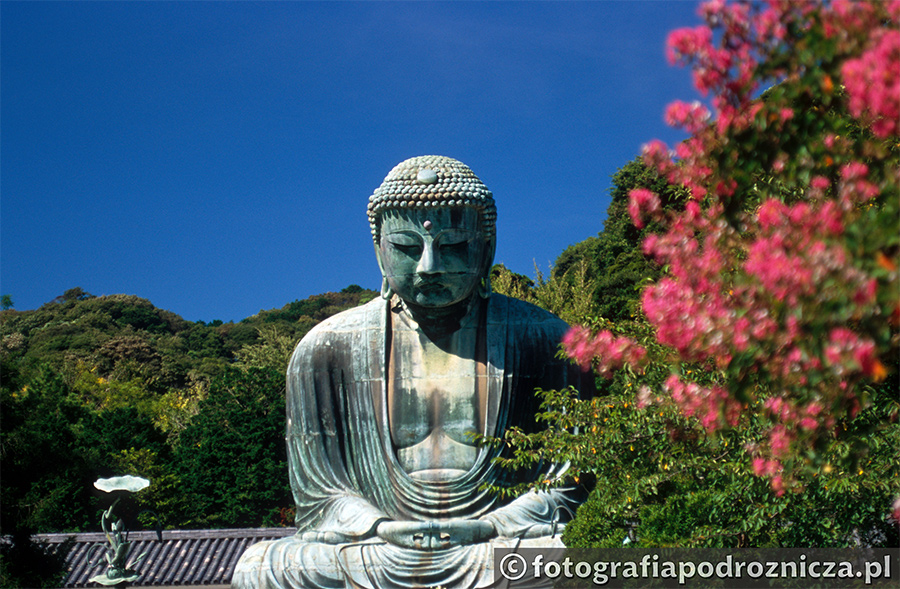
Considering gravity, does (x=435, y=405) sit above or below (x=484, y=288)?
below

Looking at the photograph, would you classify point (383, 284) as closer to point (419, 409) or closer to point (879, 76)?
point (419, 409)

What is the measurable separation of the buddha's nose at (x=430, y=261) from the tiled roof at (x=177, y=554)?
10.6m

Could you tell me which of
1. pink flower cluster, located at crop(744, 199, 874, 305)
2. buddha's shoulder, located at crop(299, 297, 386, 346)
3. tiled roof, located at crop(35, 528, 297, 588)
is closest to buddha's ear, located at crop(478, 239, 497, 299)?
buddha's shoulder, located at crop(299, 297, 386, 346)

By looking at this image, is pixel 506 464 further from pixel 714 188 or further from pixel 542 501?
pixel 714 188

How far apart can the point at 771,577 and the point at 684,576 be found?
54 cm

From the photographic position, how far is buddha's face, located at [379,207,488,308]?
824 centimetres

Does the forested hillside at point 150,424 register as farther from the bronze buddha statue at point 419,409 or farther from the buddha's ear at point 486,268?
the buddha's ear at point 486,268

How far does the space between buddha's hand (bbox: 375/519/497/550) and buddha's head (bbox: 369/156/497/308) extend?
174 centimetres

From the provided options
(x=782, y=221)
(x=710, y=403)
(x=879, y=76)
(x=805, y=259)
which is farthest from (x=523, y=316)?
(x=879, y=76)

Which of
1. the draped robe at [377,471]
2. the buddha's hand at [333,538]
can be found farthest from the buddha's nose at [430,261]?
the buddha's hand at [333,538]

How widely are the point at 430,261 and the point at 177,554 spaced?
40.7 ft

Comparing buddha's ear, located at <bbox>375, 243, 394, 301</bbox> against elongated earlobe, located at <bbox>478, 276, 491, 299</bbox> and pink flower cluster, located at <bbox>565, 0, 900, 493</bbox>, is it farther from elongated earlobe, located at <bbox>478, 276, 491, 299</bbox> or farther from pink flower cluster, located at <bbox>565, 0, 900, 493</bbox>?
pink flower cluster, located at <bbox>565, 0, 900, 493</bbox>

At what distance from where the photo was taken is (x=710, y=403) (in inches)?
163

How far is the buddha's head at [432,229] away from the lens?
27.0 ft
